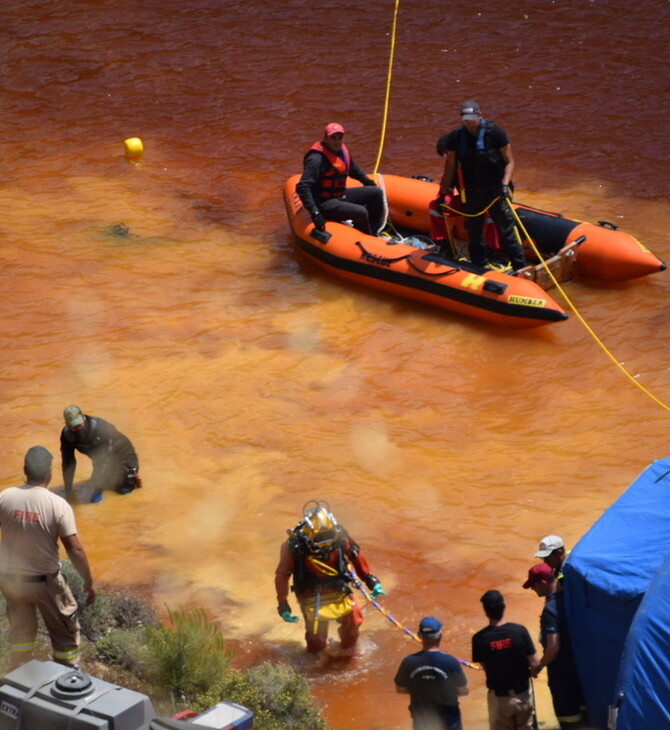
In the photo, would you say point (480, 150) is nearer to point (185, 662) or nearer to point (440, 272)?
point (440, 272)

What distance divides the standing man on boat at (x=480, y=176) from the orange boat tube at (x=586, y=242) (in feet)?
1.74

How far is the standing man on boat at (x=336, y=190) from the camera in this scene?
11.8 meters

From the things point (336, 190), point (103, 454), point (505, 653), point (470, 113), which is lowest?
point (103, 454)

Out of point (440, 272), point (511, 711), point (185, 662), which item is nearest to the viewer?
point (511, 711)

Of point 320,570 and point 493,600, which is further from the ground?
point 493,600

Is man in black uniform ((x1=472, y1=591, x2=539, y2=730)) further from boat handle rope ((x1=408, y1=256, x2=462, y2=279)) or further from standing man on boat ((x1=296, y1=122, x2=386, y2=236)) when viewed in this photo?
standing man on boat ((x1=296, y1=122, x2=386, y2=236))

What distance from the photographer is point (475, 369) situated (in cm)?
1070

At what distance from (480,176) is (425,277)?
3.67 ft

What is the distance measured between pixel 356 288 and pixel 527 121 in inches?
213

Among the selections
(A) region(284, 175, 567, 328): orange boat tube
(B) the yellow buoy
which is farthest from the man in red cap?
(B) the yellow buoy

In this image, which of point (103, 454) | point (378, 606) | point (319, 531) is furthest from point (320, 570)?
point (103, 454)

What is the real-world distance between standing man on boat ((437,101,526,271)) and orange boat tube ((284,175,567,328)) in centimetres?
38

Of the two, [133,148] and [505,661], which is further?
[133,148]

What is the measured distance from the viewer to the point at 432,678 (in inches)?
223
